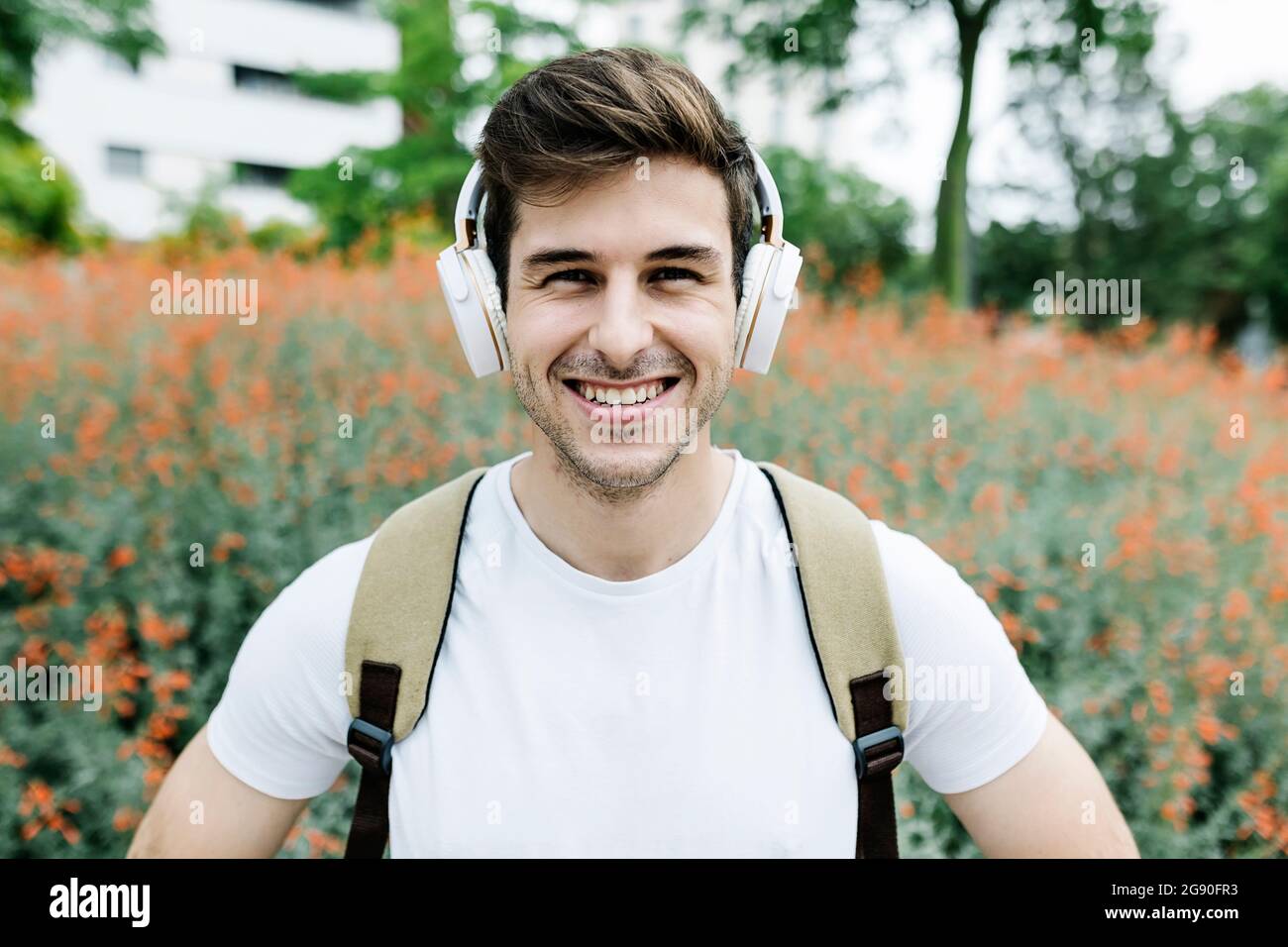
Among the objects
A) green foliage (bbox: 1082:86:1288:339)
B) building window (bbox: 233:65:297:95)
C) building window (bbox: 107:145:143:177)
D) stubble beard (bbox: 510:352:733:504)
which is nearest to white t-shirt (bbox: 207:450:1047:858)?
stubble beard (bbox: 510:352:733:504)

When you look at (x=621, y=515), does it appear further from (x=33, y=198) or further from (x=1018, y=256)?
(x=1018, y=256)

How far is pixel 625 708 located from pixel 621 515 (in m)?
0.34

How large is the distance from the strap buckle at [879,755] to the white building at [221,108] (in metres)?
24.7

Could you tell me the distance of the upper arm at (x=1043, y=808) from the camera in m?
1.57

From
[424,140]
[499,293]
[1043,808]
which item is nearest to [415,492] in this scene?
[499,293]

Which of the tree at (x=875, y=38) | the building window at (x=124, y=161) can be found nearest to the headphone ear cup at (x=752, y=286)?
the tree at (x=875, y=38)

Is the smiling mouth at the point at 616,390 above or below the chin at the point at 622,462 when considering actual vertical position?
above

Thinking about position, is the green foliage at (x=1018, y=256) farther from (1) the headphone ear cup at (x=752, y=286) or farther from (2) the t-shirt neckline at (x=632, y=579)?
(2) the t-shirt neckline at (x=632, y=579)

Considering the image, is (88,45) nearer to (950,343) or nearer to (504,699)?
(950,343)

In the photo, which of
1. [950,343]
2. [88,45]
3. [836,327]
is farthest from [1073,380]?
[88,45]

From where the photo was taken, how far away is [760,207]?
5.85 feet

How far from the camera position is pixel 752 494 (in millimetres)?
1707
